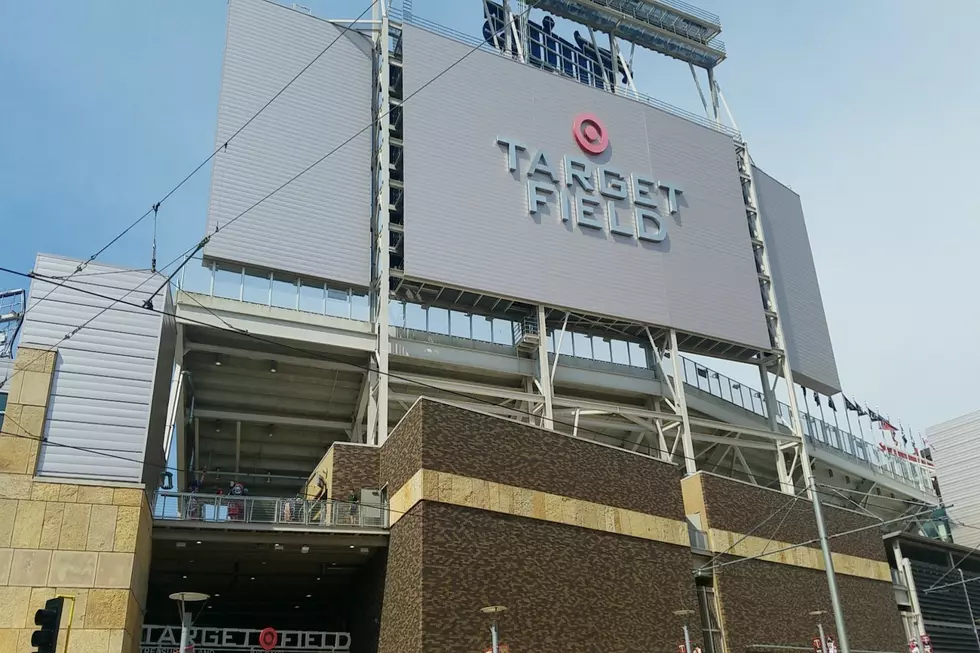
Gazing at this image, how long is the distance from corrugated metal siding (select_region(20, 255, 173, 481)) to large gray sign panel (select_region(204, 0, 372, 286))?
916 centimetres

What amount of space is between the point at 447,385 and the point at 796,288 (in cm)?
2734

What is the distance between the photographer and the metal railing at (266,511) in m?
28.5

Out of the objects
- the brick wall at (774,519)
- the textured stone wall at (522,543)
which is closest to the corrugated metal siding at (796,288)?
the brick wall at (774,519)

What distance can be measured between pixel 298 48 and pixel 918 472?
5733 centimetres

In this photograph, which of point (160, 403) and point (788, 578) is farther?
point (788, 578)

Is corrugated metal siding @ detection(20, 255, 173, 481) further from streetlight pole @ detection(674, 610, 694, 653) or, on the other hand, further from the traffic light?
streetlight pole @ detection(674, 610, 694, 653)

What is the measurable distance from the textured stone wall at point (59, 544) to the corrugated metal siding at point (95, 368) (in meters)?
0.57

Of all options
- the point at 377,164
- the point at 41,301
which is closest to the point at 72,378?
the point at 41,301

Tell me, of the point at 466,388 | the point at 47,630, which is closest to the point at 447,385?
the point at 466,388

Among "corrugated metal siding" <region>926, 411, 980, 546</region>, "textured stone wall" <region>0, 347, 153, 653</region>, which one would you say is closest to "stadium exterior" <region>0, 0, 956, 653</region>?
"textured stone wall" <region>0, 347, 153, 653</region>

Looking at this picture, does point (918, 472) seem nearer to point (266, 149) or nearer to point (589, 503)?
point (589, 503)

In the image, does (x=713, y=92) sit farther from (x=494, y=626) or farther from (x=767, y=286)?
(x=494, y=626)

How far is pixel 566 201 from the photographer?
45750 millimetres

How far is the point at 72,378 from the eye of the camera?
26938mm
